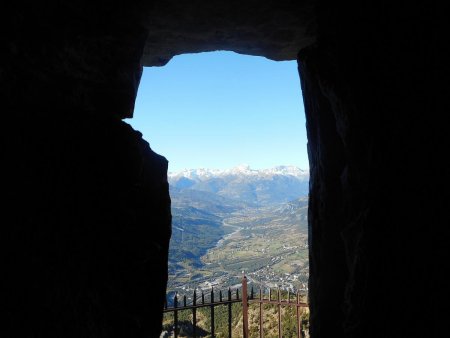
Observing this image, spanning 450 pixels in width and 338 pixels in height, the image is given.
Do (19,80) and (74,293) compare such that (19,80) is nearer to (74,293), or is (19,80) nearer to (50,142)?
(50,142)

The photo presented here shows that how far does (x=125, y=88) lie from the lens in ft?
19.1

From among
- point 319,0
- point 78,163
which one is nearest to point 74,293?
point 78,163

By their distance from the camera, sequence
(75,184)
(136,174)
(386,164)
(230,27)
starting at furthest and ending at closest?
(230,27) < (136,174) < (75,184) < (386,164)

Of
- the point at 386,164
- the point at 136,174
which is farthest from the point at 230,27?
the point at 386,164

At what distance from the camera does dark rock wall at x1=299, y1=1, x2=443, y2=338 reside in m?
4.07

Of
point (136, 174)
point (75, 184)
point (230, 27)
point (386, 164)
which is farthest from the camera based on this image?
point (230, 27)

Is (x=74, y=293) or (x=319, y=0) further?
(x=319, y=0)

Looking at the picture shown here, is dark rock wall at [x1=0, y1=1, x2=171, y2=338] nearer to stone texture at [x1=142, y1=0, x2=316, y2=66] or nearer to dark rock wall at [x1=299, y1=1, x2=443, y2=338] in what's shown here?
stone texture at [x1=142, y1=0, x2=316, y2=66]

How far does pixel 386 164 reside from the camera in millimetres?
4426

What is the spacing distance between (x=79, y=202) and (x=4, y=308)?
1.47 m

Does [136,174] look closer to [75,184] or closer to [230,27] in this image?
[75,184]

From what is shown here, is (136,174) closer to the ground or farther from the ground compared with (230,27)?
closer to the ground

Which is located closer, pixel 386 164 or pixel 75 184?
pixel 386 164

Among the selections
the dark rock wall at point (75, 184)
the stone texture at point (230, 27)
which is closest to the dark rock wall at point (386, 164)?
the stone texture at point (230, 27)
